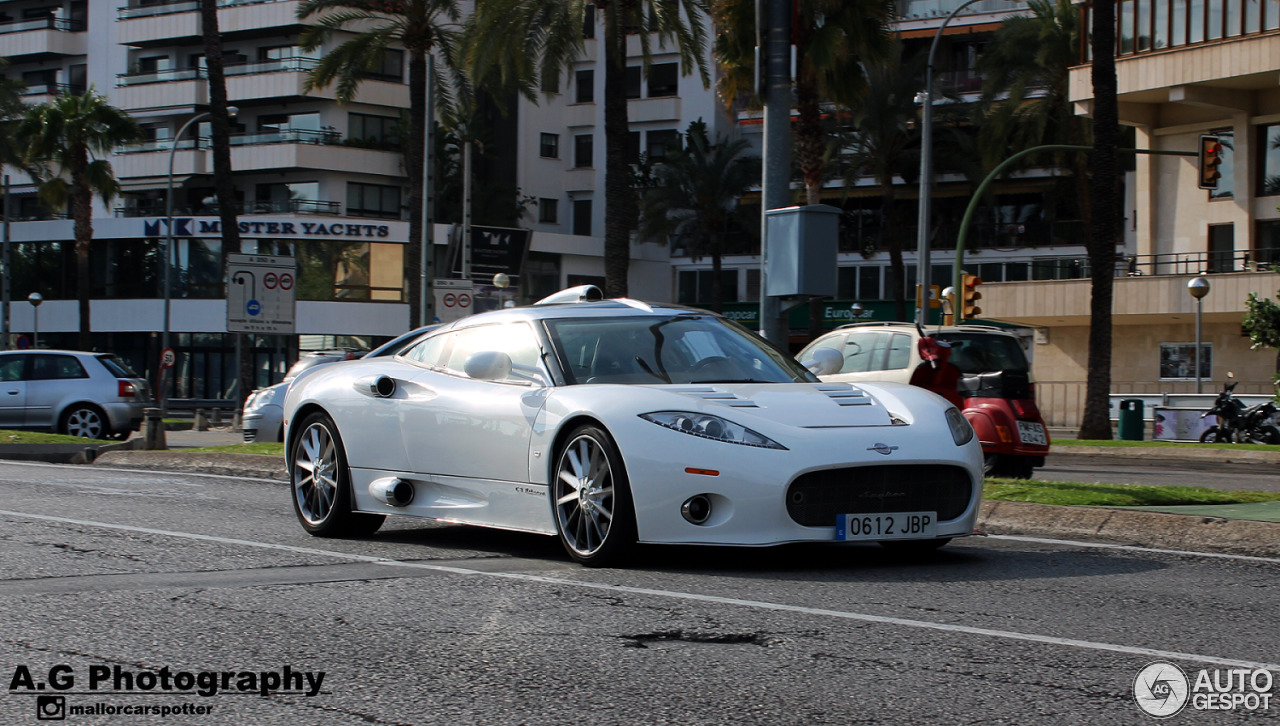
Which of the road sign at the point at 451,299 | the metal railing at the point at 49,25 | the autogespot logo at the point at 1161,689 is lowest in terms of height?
the autogespot logo at the point at 1161,689

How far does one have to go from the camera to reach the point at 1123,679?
14.4 feet

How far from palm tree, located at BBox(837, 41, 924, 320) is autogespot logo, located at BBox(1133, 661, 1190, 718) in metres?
45.2

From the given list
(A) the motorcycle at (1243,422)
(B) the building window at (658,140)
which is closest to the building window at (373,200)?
(B) the building window at (658,140)

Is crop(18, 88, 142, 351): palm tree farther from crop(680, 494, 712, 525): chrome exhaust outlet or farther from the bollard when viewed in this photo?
crop(680, 494, 712, 525): chrome exhaust outlet

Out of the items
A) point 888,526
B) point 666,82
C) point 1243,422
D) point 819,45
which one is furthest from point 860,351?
point 666,82

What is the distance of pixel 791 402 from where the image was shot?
6949 mm

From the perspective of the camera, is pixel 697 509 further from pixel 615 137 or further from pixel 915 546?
pixel 615 137

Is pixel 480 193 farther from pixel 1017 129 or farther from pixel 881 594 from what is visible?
pixel 881 594

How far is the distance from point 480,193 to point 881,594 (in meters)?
58.3

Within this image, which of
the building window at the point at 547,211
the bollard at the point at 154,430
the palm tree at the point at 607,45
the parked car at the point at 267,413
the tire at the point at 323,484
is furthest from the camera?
the building window at the point at 547,211

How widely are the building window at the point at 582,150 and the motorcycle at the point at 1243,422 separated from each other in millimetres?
45277

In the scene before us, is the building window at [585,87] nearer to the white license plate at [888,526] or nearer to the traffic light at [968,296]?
the traffic light at [968,296]

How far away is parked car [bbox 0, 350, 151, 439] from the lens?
22.9m

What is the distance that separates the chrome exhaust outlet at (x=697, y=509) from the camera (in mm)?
6527
